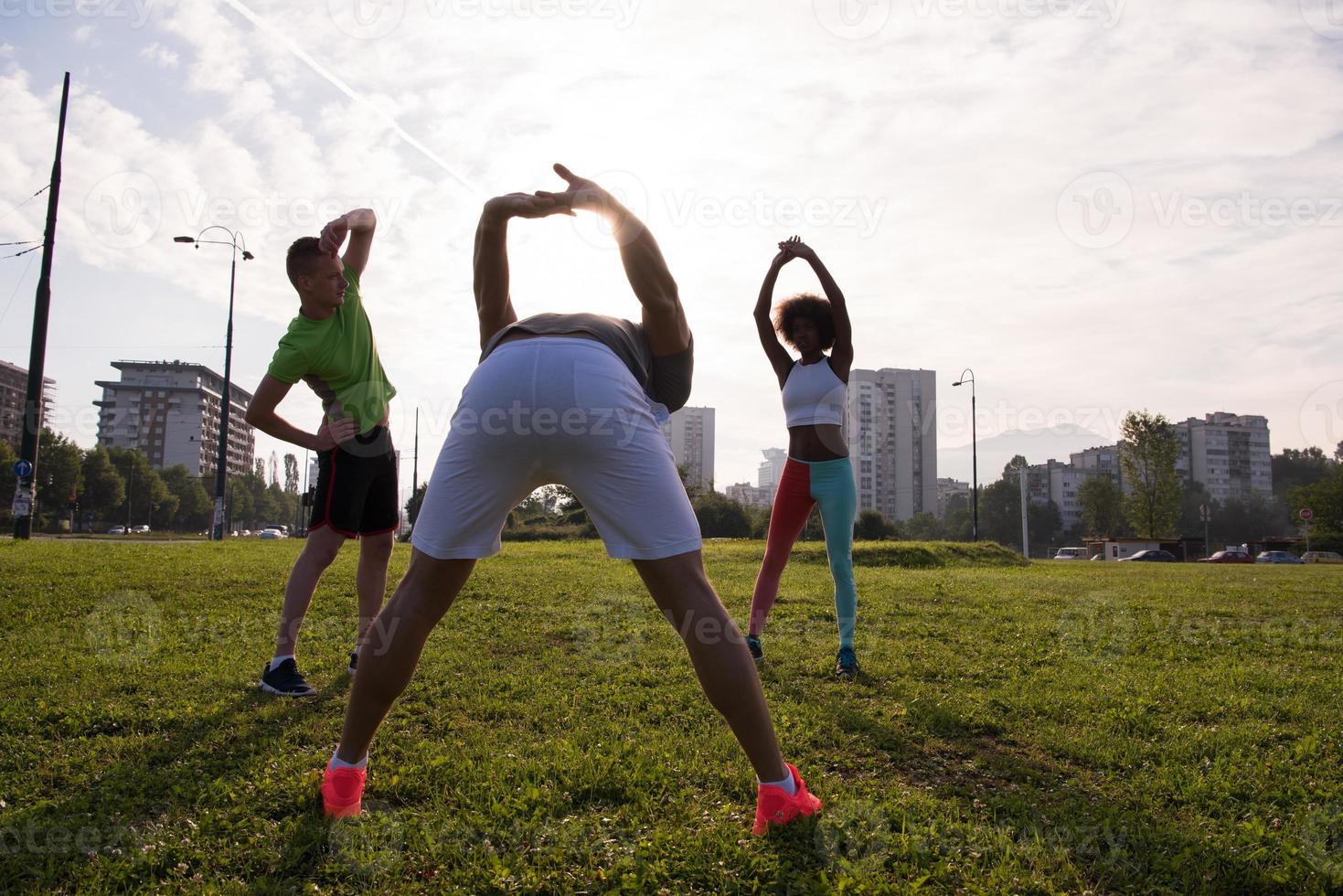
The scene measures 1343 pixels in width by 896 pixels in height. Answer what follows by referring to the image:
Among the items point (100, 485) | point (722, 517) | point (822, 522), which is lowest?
point (722, 517)

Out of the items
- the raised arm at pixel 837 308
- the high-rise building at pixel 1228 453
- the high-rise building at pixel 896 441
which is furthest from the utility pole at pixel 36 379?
the high-rise building at pixel 1228 453

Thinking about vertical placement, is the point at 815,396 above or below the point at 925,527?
above

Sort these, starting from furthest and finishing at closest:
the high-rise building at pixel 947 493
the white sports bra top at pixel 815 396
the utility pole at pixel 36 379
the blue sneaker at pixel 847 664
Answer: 1. the high-rise building at pixel 947 493
2. the utility pole at pixel 36 379
3. the white sports bra top at pixel 815 396
4. the blue sneaker at pixel 847 664

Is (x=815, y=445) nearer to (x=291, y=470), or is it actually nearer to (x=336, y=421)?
(x=336, y=421)

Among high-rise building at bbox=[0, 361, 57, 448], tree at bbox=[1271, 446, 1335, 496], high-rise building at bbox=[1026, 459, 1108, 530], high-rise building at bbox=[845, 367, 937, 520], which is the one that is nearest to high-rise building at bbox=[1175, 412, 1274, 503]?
tree at bbox=[1271, 446, 1335, 496]

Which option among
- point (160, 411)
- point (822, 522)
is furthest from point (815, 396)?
point (160, 411)

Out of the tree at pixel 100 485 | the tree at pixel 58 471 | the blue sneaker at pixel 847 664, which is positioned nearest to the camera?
the blue sneaker at pixel 847 664

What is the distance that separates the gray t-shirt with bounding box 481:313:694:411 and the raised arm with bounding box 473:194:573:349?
102 millimetres

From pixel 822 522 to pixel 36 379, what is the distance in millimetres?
17500

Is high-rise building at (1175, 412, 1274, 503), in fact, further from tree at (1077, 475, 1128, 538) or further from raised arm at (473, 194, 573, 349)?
raised arm at (473, 194, 573, 349)

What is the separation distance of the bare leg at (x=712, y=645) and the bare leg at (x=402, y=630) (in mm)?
588

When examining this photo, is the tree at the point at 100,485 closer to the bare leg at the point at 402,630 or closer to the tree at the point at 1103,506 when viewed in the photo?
the bare leg at the point at 402,630

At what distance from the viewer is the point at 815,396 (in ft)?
15.2

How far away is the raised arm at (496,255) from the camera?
2.33m
